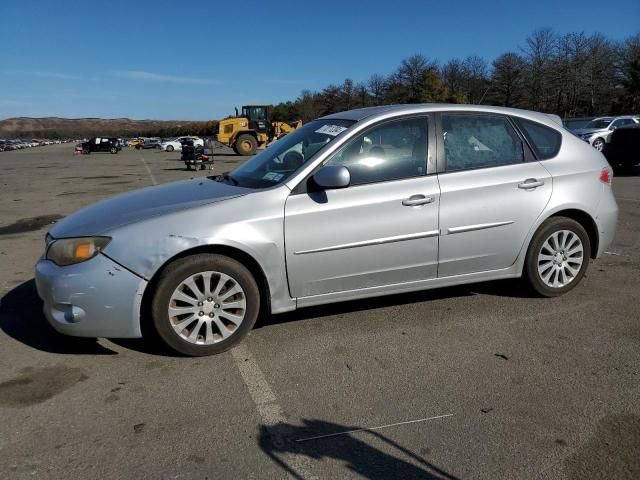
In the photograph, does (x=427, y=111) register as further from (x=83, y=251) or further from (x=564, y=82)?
(x=564, y=82)

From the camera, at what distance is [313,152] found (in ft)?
13.2

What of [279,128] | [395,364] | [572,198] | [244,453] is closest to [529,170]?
[572,198]

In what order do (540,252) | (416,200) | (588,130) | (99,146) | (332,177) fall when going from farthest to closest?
(99,146) < (588,130) < (540,252) < (416,200) < (332,177)

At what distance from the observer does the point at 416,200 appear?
3969 mm

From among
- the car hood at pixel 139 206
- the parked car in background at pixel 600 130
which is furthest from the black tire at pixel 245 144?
the car hood at pixel 139 206

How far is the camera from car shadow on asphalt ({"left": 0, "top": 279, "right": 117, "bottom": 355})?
3.78 metres

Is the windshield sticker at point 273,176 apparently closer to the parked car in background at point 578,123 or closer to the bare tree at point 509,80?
the parked car in background at point 578,123

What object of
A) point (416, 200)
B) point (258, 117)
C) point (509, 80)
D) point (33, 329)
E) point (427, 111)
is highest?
point (509, 80)

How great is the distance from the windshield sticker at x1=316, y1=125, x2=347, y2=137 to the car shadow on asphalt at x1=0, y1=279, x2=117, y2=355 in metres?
2.31

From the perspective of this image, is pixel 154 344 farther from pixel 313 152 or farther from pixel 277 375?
pixel 313 152

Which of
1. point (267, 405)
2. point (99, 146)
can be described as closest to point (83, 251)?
point (267, 405)

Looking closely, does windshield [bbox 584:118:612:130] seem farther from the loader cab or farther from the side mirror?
the side mirror

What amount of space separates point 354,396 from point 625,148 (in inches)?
605

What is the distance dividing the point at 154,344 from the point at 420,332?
1.98 metres
